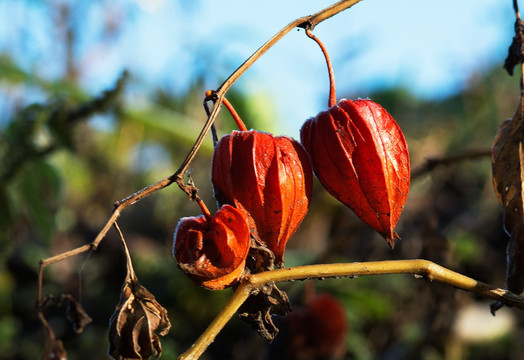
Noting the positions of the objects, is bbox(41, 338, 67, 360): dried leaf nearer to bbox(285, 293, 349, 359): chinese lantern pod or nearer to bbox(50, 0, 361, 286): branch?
bbox(50, 0, 361, 286): branch

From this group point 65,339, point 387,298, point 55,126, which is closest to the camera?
point 55,126

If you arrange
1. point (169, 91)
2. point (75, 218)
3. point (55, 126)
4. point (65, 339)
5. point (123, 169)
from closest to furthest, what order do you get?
point (55, 126), point (65, 339), point (75, 218), point (123, 169), point (169, 91)

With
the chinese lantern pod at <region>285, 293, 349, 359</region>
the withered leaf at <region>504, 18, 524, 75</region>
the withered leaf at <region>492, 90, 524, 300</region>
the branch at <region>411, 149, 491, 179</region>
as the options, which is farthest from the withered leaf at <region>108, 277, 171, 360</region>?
the chinese lantern pod at <region>285, 293, 349, 359</region>

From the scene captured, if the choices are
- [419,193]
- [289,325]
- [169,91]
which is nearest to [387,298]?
[289,325]

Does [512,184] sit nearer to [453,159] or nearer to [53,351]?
[453,159]

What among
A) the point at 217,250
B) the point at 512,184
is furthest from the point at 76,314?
the point at 512,184

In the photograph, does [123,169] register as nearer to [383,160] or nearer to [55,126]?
[55,126]

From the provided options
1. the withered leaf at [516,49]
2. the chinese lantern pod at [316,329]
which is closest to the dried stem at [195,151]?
the withered leaf at [516,49]
